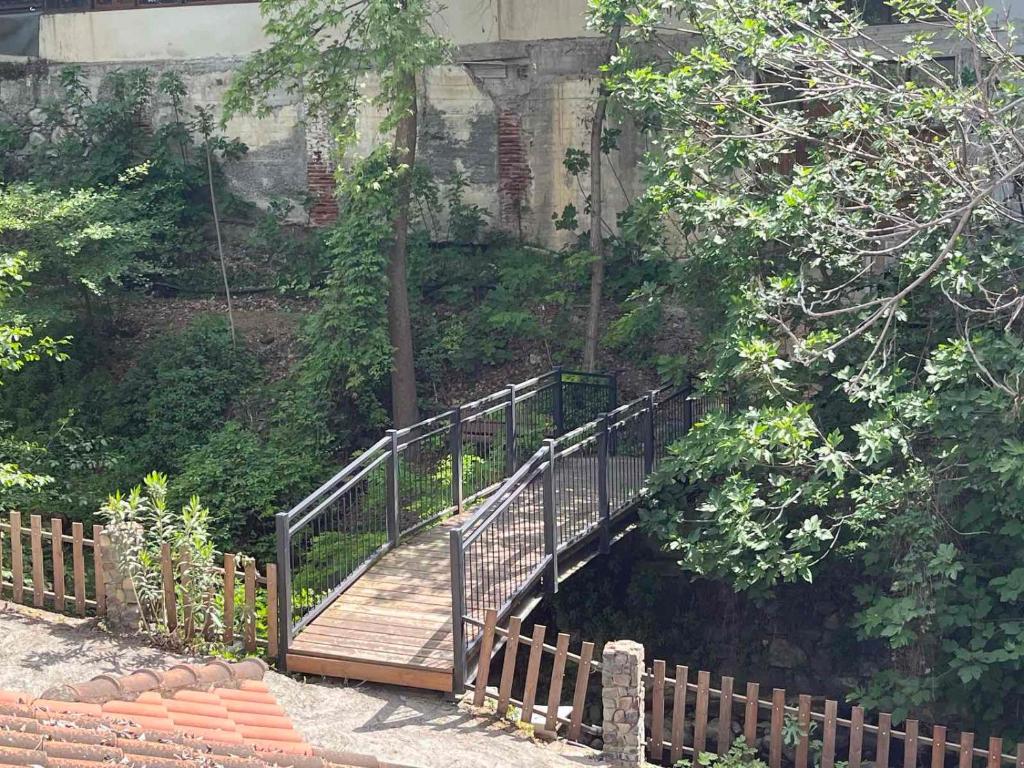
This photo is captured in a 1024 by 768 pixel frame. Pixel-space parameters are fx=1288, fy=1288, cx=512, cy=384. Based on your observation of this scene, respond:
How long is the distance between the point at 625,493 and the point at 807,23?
16.3 ft

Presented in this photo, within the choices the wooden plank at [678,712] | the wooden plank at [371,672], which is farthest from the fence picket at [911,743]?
the wooden plank at [371,672]

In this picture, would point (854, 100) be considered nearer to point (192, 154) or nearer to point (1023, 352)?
point (1023, 352)

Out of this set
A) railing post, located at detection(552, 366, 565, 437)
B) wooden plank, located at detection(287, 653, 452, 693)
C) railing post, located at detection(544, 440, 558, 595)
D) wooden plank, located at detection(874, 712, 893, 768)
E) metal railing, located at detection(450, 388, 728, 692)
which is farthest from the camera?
railing post, located at detection(552, 366, 565, 437)

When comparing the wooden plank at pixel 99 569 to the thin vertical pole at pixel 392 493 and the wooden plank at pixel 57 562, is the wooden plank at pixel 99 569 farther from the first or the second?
the thin vertical pole at pixel 392 493

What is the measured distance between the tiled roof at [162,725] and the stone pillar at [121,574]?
3.13m

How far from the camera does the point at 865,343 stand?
1152cm

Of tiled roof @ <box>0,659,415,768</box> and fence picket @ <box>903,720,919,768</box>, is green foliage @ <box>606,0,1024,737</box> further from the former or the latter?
tiled roof @ <box>0,659,415,768</box>

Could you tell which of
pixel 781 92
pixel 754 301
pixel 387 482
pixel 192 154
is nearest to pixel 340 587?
pixel 387 482

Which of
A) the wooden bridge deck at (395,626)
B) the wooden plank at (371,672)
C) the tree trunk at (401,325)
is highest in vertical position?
the tree trunk at (401,325)

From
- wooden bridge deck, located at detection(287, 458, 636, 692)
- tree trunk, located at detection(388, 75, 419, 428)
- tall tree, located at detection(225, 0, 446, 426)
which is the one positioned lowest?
wooden bridge deck, located at detection(287, 458, 636, 692)

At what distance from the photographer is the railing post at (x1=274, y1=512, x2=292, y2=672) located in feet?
31.9

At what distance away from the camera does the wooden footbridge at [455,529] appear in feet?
32.2

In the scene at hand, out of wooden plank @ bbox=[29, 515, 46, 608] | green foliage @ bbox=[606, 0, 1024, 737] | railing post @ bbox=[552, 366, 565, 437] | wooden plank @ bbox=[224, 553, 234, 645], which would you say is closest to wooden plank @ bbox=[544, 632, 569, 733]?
green foliage @ bbox=[606, 0, 1024, 737]

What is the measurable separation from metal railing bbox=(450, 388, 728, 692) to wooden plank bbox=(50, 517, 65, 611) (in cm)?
334
